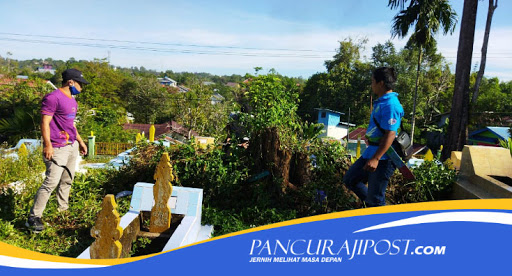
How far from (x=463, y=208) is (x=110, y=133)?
59.6 ft

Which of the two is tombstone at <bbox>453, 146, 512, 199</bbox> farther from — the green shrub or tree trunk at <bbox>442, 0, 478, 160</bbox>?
tree trunk at <bbox>442, 0, 478, 160</bbox>

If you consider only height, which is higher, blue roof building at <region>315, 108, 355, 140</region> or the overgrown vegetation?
the overgrown vegetation

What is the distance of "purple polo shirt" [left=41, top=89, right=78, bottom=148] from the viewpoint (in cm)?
349

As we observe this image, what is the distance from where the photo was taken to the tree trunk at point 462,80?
9.88 metres

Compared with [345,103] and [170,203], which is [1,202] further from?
[345,103]

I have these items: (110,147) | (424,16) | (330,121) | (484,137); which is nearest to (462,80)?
(424,16)

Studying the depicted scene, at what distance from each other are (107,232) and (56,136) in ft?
6.18

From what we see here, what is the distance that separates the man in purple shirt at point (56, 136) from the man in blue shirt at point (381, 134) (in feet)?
10.1

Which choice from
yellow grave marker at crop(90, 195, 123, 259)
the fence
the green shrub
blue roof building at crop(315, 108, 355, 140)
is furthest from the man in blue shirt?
blue roof building at crop(315, 108, 355, 140)

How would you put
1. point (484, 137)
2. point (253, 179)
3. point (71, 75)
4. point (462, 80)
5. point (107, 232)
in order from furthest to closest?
point (484, 137) → point (462, 80) → point (253, 179) → point (71, 75) → point (107, 232)

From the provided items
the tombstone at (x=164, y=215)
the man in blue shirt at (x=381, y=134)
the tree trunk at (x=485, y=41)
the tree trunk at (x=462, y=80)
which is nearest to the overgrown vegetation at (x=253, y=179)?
the tombstone at (x=164, y=215)

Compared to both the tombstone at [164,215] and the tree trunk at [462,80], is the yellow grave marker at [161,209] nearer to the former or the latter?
the tombstone at [164,215]

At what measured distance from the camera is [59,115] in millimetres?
3594

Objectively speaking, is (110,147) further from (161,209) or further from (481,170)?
(481,170)
